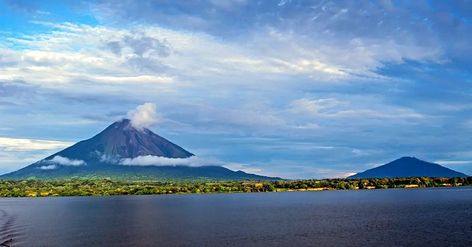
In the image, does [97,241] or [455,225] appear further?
[455,225]

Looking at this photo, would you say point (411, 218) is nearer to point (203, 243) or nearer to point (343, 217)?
point (343, 217)

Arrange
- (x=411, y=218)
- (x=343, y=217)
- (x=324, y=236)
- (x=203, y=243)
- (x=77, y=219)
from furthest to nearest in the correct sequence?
1. (x=77, y=219)
2. (x=343, y=217)
3. (x=411, y=218)
4. (x=324, y=236)
5. (x=203, y=243)

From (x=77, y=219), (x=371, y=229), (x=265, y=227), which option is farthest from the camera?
(x=77, y=219)

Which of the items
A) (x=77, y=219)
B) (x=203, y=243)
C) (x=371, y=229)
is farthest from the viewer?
(x=77, y=219)

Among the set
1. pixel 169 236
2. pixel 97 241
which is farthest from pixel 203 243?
pixel 97 241

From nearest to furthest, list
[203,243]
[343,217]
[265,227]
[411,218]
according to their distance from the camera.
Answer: [203,243] → [265,227] → [411,218] → [343,217]

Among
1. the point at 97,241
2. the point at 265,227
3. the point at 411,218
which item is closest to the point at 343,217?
the point at 411,218

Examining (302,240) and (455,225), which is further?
(455,225)

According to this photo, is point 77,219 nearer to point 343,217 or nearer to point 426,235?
point 343,217
